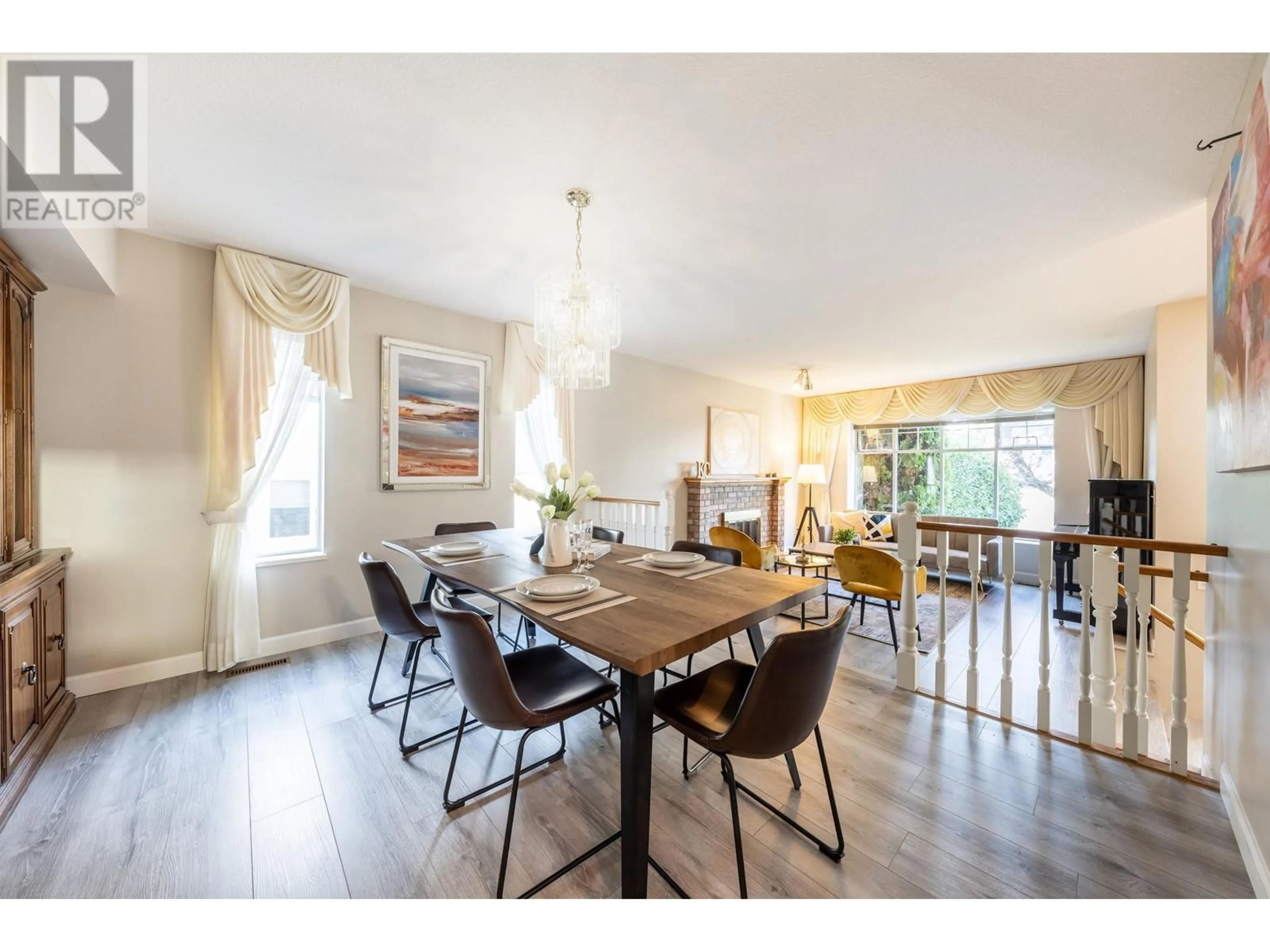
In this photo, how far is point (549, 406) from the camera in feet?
13.8

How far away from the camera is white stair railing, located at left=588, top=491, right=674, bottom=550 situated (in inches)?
170

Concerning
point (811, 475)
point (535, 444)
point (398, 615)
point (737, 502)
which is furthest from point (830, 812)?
point (811, 475)

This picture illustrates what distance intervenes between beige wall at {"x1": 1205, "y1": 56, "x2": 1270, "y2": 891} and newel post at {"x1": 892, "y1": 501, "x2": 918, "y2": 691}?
3.30 ft

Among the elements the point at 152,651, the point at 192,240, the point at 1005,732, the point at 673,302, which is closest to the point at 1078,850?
the point at 1005,732

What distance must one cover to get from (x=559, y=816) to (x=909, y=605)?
6.63ft

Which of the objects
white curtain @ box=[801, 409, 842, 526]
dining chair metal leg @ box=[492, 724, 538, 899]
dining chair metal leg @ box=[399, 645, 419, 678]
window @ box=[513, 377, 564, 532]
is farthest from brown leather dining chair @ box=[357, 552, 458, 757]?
white curtain @ box=[801, 409, 842, 526]

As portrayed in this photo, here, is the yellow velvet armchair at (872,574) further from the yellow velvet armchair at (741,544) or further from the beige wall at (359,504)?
the beige wall at (359,504)

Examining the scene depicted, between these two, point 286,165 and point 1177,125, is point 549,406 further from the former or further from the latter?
point 1177,125

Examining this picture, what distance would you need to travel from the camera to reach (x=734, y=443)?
612cm

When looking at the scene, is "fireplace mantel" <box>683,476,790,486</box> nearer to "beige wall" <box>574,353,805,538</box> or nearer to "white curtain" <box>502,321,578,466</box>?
"beige wall" <box>574,353,805,538</box>

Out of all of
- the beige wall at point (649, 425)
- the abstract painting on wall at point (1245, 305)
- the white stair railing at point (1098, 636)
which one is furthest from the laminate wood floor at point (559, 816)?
the beige wall at point (649, 425)

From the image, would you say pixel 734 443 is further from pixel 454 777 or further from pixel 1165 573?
pixel 454 777
